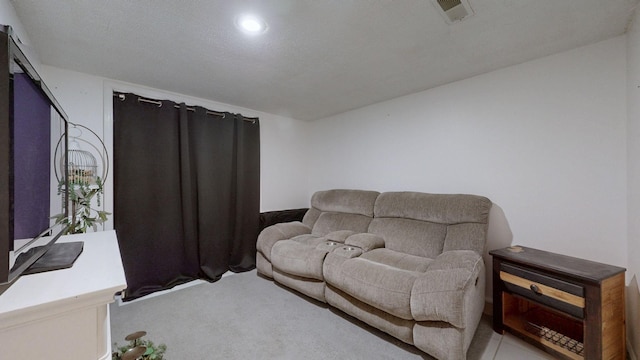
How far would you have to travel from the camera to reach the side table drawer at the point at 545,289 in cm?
150

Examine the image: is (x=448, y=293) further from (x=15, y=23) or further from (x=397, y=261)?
(x=15, y=23)

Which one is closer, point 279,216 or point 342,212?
point 342,212

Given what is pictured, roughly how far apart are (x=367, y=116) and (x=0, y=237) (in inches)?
Answer: 132

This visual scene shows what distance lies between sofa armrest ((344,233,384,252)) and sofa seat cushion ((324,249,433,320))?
0.28 ft

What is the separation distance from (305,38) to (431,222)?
6.63 feet

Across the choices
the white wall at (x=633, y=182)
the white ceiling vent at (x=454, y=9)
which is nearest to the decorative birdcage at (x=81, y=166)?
the white ceiling vent at (x=454, y=9)

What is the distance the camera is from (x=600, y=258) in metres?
1.82

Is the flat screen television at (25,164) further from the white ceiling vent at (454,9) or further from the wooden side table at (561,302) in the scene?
the wooden side table at (561,302)

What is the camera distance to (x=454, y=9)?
1483 mm

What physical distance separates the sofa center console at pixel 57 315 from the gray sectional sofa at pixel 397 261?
1572mm

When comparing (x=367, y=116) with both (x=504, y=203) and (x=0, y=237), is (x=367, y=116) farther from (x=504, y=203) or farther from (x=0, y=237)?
(x=0, y=237)

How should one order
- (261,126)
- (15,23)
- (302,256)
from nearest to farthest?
(15,23)
(302,256)
(261,126)

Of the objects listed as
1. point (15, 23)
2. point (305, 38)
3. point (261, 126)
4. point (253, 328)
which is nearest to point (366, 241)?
point (253, 328)

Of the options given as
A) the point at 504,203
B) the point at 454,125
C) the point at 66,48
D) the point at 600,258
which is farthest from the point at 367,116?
the point at 66,48
